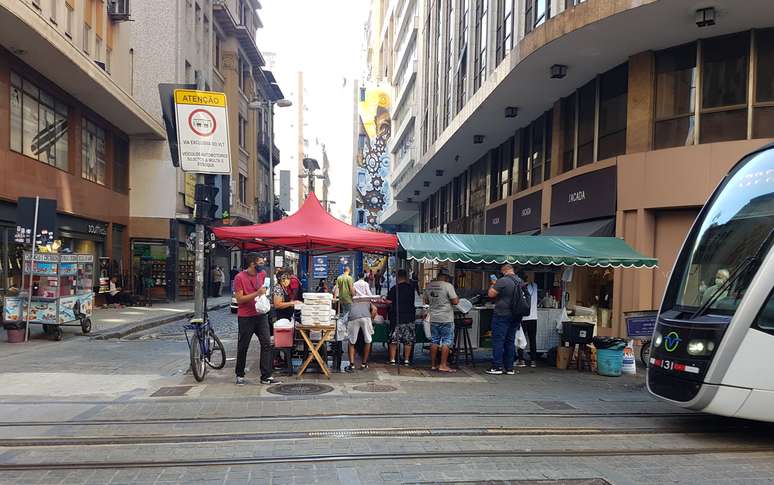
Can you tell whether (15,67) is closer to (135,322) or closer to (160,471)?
(135,322)

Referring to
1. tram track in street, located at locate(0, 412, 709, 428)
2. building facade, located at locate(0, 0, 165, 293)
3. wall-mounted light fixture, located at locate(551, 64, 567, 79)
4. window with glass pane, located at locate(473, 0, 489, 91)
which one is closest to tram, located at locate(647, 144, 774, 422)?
tram track in street, located at locate(0, 412, 709, 428)

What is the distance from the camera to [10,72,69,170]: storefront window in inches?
690

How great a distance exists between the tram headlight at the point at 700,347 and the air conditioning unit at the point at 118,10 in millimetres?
25535

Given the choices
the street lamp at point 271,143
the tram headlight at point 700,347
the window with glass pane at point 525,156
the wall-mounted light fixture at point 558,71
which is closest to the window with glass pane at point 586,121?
the wall-mounted light fixture at point 558,71

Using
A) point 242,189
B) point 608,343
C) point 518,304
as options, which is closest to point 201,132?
point 518,304

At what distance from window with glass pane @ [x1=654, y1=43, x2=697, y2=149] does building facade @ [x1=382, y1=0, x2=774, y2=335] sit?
0.07 ft

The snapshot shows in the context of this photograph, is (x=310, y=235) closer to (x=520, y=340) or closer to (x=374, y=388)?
(x=374, y=388)

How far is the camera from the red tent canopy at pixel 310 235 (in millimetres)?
10953

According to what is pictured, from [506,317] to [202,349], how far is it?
500 centimetres

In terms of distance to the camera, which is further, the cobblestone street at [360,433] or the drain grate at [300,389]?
the drain grate at [300,389]

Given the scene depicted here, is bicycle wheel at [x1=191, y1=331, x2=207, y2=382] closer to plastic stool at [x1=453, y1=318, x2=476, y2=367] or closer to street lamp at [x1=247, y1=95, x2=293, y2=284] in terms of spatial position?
plastic stool at [x1=453, y1=318, x2=476, y2=367]

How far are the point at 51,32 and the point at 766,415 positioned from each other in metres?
18.5

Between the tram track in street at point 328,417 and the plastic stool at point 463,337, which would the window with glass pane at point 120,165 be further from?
the tram track in street at point 328,417

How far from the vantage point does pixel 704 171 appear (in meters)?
12.7
